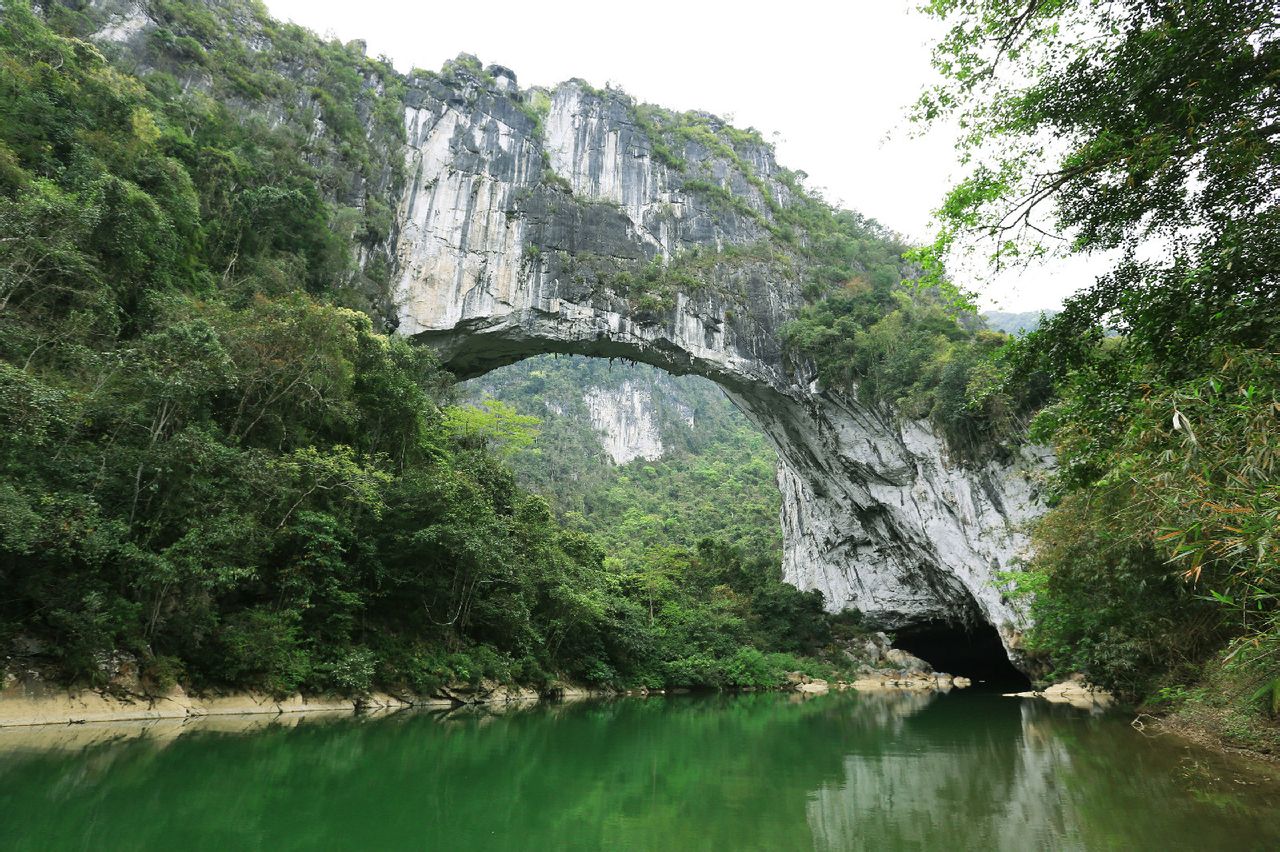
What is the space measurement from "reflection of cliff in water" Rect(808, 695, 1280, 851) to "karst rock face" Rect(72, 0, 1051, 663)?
38.9ft

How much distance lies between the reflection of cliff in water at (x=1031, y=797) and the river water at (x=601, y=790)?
2 cm

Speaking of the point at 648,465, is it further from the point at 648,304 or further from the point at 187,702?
the point at 187,702

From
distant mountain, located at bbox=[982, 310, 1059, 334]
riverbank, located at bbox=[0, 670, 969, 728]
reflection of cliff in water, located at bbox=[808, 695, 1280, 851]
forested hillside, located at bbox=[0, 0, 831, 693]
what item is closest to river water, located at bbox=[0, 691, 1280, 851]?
reflection of cliff in water, located at bbox=[808, 695, 1280, 851]

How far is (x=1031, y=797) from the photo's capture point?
4.57m

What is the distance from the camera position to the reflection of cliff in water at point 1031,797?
11.5ft

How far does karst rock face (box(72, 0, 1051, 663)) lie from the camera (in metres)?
19.2

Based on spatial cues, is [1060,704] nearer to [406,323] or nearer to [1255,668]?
[1255,668]

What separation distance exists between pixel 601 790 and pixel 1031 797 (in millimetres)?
3051

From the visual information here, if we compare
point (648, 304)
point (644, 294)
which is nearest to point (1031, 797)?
point (648, 304)

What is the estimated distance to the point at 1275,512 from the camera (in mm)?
2172

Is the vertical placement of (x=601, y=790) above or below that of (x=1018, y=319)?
below

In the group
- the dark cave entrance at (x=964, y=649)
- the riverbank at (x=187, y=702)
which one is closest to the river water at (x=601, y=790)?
the riverbank at (x=187, y=702)

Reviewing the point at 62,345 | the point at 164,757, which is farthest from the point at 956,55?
the point at 62,345

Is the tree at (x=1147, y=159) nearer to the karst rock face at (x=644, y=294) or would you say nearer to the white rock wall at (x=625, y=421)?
the karst rock face at (x=644, y=294)
